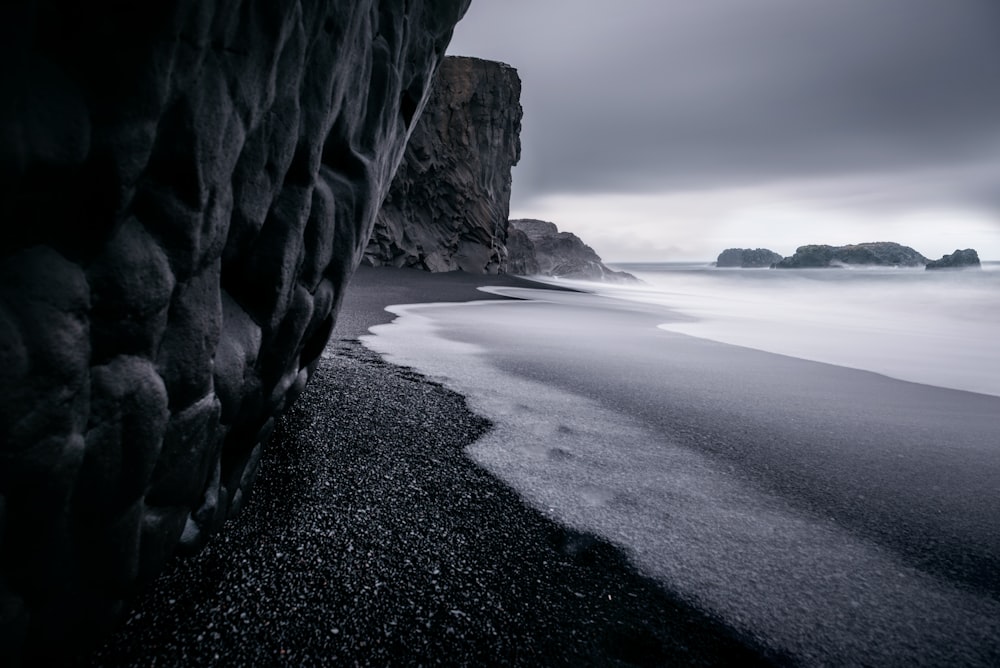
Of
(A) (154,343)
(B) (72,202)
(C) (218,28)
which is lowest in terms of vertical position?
(A) (154,343)

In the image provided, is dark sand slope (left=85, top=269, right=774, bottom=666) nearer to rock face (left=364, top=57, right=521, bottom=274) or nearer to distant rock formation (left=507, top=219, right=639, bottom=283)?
rock face (left=364, top=57, right=521, bottom=274)

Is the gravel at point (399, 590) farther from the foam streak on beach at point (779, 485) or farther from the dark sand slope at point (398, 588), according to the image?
the foam streak on beach at point (779, 485)

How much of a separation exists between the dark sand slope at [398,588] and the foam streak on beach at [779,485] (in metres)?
0.16

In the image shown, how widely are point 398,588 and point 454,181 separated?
1927 cm

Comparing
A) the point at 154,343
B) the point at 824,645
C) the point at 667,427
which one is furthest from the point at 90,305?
the point at 667,427

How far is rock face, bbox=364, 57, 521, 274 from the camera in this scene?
17.3 m

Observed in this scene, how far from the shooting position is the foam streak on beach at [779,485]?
130cm

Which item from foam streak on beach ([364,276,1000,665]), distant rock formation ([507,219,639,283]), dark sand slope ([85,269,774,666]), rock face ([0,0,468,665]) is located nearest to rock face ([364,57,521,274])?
foam streak on beach ([364,276,1000,665])

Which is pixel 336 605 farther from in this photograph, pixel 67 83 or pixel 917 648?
pixel 917 648

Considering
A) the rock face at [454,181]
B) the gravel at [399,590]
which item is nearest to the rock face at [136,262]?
the gravel at [399,590]

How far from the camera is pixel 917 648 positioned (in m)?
1.19

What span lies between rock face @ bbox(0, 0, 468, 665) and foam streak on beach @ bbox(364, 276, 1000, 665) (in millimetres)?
1186

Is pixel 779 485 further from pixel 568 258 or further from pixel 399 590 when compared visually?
pixel 568 258

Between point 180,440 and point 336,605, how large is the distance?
1.83ft
